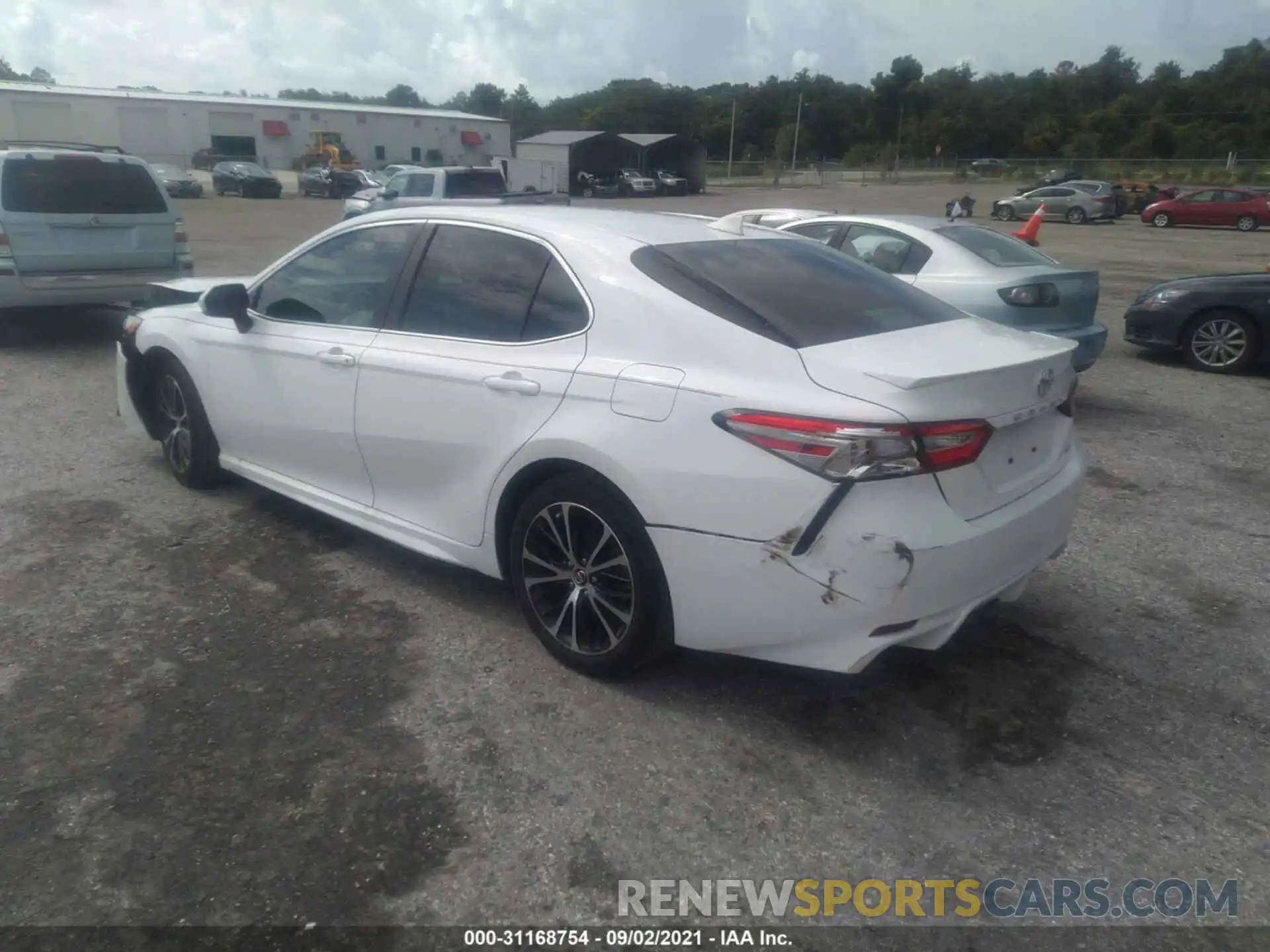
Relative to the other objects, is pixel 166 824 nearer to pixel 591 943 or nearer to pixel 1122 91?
pixel 591 943

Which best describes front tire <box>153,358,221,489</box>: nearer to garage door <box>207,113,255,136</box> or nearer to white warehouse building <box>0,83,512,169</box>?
white warehouse building <box>0,83,512,169</box>

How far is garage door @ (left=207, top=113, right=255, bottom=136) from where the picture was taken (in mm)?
62625

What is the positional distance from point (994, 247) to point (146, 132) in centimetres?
6375

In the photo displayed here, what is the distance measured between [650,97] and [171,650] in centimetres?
11611

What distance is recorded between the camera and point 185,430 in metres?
5.43

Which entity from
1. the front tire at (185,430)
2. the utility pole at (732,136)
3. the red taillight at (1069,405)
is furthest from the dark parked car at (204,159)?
the red taillight at (1069,405)

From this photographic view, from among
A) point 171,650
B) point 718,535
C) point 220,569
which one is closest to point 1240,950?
point 718,535

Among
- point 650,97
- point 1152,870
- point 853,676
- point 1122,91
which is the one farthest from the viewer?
point 650,97

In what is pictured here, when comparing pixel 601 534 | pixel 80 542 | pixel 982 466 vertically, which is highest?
pixel 982 466

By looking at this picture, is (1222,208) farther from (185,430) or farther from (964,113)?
(964,113)

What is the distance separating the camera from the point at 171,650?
382cm

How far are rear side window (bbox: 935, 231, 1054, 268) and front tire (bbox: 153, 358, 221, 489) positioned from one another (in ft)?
18.3

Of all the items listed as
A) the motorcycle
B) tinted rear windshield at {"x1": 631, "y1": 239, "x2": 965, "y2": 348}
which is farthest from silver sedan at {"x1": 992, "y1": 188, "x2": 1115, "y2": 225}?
tinted rear windshield at {"x1": 631, "y1": 239, "x2": 965, "y2": 348}

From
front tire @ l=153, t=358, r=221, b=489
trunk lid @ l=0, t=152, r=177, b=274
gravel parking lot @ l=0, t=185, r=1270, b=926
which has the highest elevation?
trunk lid @ l=0, t=152, r=177, b=274
